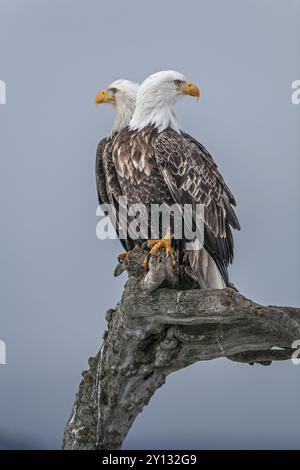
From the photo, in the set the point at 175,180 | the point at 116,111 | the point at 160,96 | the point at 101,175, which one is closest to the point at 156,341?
the point at 175,180

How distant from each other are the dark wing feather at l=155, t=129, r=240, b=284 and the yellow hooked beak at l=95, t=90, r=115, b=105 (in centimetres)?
68

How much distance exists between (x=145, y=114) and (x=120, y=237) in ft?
3.22

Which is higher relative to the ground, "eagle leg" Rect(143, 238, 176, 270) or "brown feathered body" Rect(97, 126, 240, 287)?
"brown feathered body" Rect(97, 126, 240, 287)

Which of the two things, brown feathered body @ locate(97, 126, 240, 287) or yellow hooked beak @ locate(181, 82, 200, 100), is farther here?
yellow hooked beak @ locate(181, 82, 200, 100)

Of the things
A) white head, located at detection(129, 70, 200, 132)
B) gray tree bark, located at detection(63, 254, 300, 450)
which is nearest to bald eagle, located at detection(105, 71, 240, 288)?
white head, located at detection(129, 70, 200, 132)

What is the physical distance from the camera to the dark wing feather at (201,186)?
19.8 ft

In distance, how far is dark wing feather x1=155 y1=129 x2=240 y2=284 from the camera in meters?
6.03

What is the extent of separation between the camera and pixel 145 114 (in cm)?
631

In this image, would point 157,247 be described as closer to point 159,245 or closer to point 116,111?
point 159,245

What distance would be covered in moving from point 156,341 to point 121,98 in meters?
1.98

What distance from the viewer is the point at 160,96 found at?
6.27m

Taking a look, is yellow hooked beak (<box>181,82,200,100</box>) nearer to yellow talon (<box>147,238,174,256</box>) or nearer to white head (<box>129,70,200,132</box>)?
white head (<box>129,70,200,132</box>)

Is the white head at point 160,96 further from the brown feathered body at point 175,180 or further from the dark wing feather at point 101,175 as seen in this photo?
the dark wing feather at point 101,175
